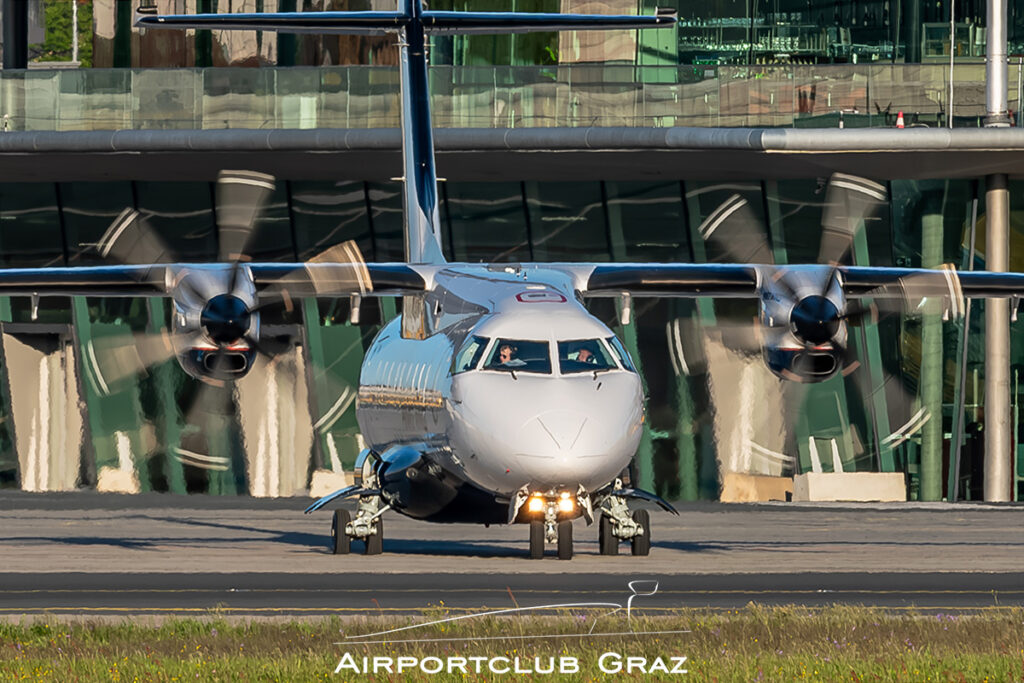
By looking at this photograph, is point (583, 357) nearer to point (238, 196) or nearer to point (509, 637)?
point (509, 637)

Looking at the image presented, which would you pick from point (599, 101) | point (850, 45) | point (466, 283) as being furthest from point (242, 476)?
point (466, 283)

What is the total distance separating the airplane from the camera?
64.7 ft

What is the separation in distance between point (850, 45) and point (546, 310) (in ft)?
66.9

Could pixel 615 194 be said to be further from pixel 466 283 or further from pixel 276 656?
pixel 276 656

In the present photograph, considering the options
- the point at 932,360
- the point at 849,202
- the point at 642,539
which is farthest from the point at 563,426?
the point at 849,202

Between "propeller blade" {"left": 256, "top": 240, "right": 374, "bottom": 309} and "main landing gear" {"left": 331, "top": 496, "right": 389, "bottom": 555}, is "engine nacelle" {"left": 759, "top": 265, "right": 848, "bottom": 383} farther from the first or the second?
"main landing gear" {"left": 331, "top": 496, "right": 389, "bottom": 555}

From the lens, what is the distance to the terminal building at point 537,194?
123 feet

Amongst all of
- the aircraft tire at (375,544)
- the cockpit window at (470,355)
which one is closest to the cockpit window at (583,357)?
the cockpit window at (470,355)


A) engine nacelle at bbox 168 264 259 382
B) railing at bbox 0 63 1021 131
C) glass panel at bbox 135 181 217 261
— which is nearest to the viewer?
engine nacelle at bbox 168 264 259 382

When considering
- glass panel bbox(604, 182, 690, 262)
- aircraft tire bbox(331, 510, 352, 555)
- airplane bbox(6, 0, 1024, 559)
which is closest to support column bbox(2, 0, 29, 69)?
glass panel bbox(604, 182, 690, 262)

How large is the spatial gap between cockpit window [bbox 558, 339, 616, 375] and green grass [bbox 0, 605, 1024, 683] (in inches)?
166

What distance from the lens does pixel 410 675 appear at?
42.8 feet

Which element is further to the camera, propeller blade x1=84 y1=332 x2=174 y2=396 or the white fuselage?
propeller blade x1=84 y1=332 x2=174 y2=396

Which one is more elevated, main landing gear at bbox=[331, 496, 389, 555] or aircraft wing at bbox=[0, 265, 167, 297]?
aircraft wing at bbox=[0, 265, 167, 297]
